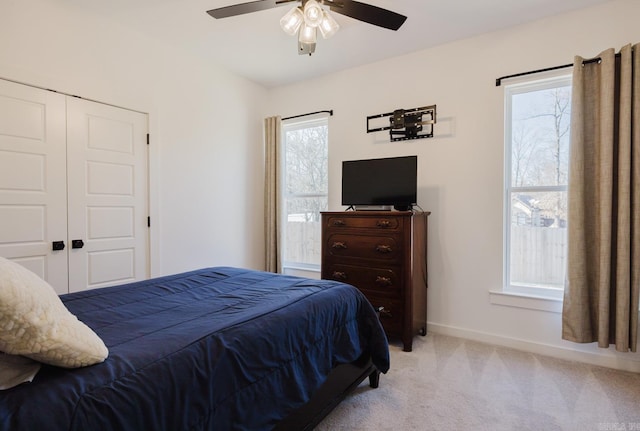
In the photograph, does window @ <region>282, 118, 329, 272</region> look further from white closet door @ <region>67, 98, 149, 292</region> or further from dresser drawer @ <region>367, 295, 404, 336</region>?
white closet door @ <region>67, 98, 149, 292</region>

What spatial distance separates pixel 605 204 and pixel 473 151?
42.1 inches

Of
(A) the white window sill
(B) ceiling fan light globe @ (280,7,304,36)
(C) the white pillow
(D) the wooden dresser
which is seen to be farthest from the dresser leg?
(B) ceiling fan light globe @ (280,7,304,36)

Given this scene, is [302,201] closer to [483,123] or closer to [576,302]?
[483,123]

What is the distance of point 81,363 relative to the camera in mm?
949

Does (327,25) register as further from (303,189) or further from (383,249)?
(303,189)

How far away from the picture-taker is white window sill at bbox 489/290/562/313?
2.72m

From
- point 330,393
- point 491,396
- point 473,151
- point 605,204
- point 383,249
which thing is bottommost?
point 491,396

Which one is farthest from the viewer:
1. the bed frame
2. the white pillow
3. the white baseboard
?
the white baseboard

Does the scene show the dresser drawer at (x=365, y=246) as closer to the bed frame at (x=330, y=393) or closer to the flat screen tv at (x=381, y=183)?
the flat screen tv at (x=381, y=183)

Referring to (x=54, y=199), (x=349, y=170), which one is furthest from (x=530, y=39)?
(x=54, y=199)

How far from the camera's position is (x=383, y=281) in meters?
2.90

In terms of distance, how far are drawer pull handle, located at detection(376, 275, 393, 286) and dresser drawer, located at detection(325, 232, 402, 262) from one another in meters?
0.16

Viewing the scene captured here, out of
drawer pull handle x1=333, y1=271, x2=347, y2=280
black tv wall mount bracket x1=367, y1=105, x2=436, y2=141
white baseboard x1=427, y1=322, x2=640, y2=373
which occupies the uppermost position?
black tv wall mount bracket x1=367, y1=105, x2=436, y2=141

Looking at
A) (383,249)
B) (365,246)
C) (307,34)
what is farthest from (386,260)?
(307,34)
